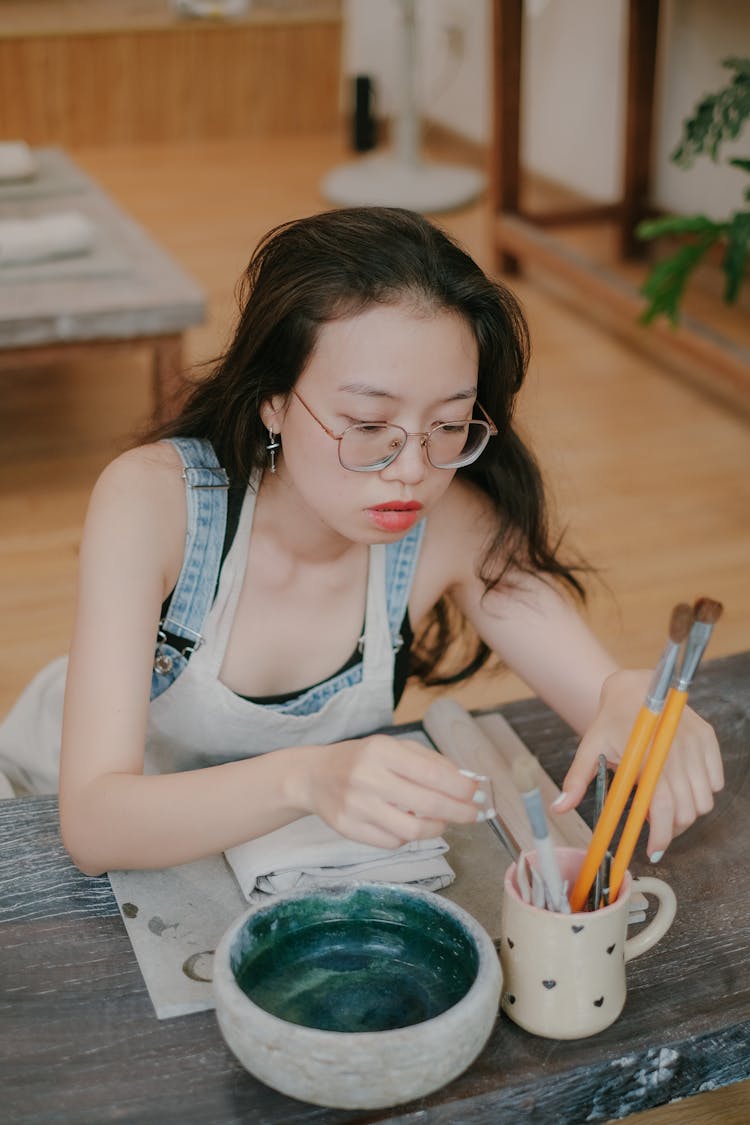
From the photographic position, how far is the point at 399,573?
1.28 meters

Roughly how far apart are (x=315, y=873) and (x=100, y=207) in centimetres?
266

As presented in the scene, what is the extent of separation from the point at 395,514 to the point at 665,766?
267 millimetres

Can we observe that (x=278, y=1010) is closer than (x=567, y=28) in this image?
Yes

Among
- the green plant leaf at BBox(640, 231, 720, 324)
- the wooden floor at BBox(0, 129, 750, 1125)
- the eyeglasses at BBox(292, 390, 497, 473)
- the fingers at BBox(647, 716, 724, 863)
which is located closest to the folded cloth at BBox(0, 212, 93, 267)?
the wooden floor at BBox(0, 129, 750, 1125)

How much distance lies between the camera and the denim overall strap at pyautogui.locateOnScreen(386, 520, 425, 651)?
1.27m

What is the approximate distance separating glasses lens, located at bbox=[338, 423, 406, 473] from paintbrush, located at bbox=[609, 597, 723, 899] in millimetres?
323

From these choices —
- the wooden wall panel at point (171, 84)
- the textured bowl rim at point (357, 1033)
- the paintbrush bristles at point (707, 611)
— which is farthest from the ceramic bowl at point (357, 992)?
the wooden wall panel at point (171, 84)

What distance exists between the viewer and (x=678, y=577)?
8.59 feet

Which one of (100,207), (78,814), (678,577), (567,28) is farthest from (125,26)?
(78,814)

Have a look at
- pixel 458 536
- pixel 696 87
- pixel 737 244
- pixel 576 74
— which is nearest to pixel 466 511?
pixel 458 536

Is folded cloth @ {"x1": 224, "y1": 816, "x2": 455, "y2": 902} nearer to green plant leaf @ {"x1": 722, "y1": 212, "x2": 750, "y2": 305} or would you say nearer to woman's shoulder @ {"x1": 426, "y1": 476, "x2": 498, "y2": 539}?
woman's shoulder @ {"x1": 426, "y1": 476, "x2": 498, "y2": 539}

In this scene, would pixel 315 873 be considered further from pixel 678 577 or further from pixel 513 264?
pixel 513 264

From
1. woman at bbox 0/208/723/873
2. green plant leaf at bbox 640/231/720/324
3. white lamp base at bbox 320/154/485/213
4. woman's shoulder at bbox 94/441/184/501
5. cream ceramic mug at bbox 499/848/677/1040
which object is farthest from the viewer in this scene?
white lamp base at bbox 320/154/485/213

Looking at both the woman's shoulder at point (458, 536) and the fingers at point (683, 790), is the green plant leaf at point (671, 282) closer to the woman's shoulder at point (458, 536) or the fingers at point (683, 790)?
the woman's shoulder at point (458, 536)
